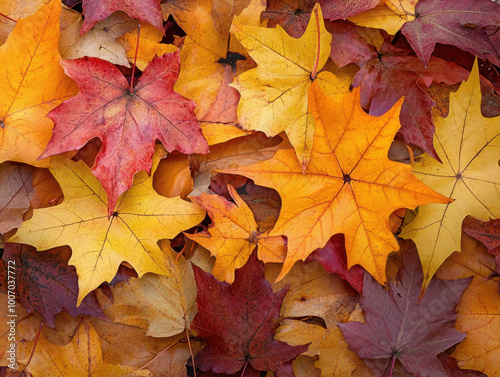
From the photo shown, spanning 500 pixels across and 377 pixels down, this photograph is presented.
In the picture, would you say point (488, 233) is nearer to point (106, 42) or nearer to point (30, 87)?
point (106, 42)

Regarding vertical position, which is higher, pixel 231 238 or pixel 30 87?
pixel 30 87

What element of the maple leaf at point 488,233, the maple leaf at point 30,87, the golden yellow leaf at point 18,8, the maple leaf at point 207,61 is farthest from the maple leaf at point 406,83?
the golden yellow leaf at point 18,8

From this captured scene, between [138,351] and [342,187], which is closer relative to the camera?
[342,187]

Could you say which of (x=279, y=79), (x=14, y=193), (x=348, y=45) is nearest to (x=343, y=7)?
(x=348, y=45)

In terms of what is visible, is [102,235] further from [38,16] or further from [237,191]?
[38,16]

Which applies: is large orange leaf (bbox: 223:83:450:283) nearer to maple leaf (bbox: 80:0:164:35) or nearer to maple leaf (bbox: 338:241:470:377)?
maple leaf (bbox: 338:241:470:377)

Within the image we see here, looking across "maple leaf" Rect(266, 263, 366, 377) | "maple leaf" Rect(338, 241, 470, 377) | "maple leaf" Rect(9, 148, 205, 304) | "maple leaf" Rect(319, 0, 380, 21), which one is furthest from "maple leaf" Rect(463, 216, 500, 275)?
"maple leaf" Rect(9, 148, 205, 304)

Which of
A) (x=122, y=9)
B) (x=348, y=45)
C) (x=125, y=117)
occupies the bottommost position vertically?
(x=125, y=117)
